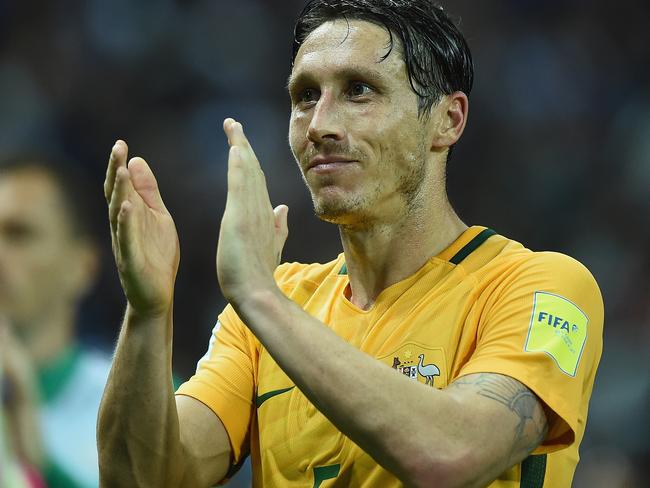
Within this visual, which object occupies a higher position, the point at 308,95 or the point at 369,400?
the point at 308,95

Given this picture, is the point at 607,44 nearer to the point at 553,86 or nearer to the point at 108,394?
the point at 553,86

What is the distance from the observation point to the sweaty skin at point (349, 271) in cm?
199

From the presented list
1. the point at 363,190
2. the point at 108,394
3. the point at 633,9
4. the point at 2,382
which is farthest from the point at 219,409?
the point at 633,9

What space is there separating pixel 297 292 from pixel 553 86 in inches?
138

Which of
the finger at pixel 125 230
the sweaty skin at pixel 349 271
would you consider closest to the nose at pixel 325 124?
the sweaty skin at pixel 349 271

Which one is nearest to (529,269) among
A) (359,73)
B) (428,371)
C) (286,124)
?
(428,371)

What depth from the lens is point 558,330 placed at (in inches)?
89.7

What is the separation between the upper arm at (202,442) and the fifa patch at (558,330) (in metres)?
0.88

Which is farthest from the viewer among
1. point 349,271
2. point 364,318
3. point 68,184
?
point 68,184

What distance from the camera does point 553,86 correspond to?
5844 millimetres

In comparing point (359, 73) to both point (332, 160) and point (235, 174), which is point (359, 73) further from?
point (235, 174)

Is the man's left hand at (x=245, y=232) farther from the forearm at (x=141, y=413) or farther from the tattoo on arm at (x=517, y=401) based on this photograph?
the tattoo on arm at (x=517, y=401)

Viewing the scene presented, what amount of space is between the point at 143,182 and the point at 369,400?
0.82 m

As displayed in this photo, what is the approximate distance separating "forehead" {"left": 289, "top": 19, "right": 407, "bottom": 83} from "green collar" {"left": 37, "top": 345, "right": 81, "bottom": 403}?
2.72 meters
